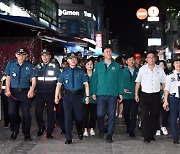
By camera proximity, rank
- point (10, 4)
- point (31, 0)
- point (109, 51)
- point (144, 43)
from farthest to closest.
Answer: point (144, 43) < point (31, 0) < point (10, 4) < point (109, 51)

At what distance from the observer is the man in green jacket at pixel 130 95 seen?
965 centimetres

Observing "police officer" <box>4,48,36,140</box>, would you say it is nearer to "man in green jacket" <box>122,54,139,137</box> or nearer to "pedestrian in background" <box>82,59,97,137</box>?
"pedestrian in background" <box>82,59,97,137</box>

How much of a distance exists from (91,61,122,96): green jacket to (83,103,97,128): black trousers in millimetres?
986

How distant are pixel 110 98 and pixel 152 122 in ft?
3.48

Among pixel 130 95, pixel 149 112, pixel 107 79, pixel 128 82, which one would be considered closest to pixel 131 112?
pixel 130 95

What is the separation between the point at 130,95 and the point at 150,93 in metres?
1.05

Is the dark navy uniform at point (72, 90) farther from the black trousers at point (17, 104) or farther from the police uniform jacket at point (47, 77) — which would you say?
the black trousers at point (17, 104)

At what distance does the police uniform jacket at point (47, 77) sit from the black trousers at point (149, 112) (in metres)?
2.03

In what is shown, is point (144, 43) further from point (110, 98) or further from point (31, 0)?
point (110, 98)

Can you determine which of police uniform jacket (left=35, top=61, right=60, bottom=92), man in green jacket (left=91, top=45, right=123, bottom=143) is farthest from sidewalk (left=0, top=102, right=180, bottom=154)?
police uniform jacket (left=35, top=61, right=60, bottom=92)

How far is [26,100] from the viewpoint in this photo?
9.04m

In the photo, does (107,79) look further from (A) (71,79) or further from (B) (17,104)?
(B) (17,104)

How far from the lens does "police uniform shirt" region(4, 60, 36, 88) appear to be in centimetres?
898

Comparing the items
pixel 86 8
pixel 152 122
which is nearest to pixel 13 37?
pixel 152 122
